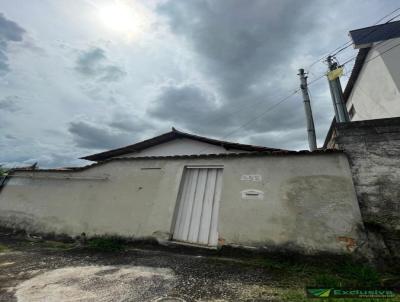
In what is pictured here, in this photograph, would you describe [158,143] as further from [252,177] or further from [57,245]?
[252,177]

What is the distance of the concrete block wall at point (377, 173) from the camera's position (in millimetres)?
3561

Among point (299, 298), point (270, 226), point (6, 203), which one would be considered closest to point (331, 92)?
point (270, 226)

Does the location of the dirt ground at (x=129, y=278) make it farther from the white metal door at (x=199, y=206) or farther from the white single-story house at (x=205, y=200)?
the white single-story house at (x=205, y=200)

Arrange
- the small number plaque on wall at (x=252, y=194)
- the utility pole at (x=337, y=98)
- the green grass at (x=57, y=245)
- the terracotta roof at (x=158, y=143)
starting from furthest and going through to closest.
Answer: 1. the terracotta roof at (x=158, y=143)
2. the utility pole at (x=337, y=98)
3. the green grass at (x=57, y=245)
4. the small number plaque on wall at (x=252, y=194)

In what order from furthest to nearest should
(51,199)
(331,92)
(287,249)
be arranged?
(331,92) < (51,199) < (287,249)

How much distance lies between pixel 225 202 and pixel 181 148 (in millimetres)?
6360

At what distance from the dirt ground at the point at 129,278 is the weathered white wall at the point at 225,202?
858 mm

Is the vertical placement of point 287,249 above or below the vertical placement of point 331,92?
below

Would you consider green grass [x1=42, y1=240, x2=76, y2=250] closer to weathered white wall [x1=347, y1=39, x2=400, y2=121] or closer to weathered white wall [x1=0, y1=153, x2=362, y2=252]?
weathered white wall [x1=0, y1=153, x2=362, y2=252]

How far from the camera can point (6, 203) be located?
7.99m

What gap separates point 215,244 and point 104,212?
3.56 m

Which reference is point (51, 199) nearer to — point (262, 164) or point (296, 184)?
point (262, 164)

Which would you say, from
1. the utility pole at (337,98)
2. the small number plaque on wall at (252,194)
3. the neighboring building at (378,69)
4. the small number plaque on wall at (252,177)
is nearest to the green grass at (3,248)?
the small number plaque on wall at (252,194)

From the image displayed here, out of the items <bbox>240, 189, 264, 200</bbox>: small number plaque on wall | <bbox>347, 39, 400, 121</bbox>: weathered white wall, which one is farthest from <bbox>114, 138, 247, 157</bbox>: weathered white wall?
<bbox>347, 39, 400, 121</bbox>: weathered white wall
